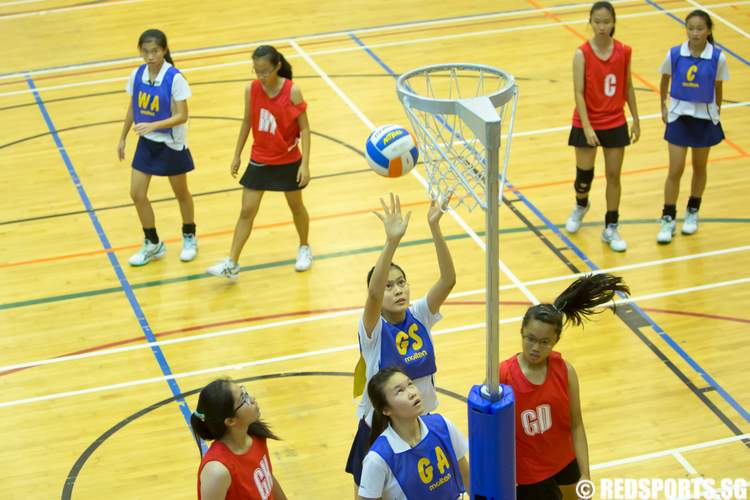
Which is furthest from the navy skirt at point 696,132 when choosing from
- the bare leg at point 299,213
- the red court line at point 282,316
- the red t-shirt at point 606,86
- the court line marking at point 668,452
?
the bare leg at point 299,213

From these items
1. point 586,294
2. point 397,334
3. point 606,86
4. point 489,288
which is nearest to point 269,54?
point 606,86

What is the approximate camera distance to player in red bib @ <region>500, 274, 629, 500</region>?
17.4ft

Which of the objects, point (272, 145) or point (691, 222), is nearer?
point (272, 145)

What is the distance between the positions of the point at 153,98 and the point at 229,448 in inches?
187

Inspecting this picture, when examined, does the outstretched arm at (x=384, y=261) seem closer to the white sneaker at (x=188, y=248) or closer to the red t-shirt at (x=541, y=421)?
the red t-shirt at (x=541, y=421)

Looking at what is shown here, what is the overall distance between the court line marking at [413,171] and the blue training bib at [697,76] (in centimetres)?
205

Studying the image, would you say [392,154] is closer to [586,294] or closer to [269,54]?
[586,294]

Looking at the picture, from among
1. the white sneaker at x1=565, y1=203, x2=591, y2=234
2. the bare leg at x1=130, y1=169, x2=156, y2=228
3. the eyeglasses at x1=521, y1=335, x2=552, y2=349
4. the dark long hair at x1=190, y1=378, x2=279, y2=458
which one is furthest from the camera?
the white sneaker at x1=565, y1=203, x2=591, y2=234

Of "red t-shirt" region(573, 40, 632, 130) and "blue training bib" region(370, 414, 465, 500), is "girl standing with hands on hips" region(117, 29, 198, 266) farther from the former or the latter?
"blue training bib" region(370, 414, 465, 500)

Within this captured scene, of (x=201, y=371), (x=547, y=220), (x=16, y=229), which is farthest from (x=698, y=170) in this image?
(x=16, y=229)

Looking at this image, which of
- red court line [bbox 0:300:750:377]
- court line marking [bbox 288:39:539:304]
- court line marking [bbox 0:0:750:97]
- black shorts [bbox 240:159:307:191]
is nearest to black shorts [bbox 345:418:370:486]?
court line marking [bbox 288:39:539:304]

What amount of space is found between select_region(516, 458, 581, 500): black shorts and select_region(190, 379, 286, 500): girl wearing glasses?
1.26 meters

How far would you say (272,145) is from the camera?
8914 millimetres

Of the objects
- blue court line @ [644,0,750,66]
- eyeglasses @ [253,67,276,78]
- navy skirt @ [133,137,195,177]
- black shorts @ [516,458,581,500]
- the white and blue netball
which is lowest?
blue court line @ [644,0,750,66]
